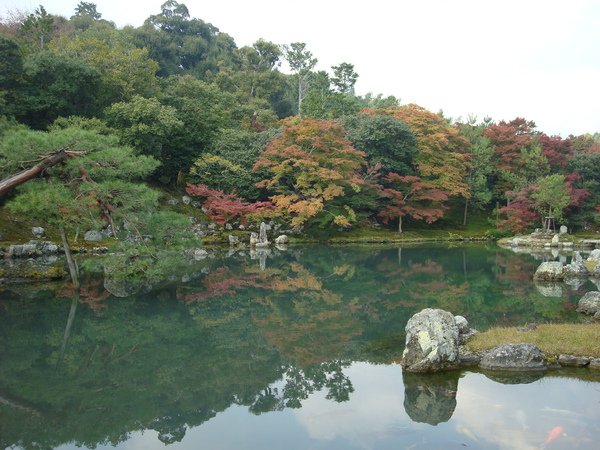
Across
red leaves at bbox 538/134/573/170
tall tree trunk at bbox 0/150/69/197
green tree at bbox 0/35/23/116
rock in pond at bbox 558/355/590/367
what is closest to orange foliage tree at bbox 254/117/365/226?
green tree at bbox 0/35/23/116

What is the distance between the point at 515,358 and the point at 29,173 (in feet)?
32.3

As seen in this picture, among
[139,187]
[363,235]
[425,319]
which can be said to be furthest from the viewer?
[363,235]

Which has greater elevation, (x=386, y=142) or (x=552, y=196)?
(x=386, y=142)

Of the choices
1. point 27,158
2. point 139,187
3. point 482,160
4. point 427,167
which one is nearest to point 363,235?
point 427,167

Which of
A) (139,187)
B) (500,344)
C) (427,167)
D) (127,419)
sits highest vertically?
(427,167)

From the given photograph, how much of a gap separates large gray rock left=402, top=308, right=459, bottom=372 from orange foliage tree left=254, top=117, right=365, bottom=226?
20447 millimetres

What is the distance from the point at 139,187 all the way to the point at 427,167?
79.0 feet

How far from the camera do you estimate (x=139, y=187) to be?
12766 millimetres

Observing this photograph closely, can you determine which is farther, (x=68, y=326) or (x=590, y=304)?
(x=590, y=304)

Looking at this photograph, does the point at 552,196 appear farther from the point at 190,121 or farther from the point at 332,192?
the point at 190,121

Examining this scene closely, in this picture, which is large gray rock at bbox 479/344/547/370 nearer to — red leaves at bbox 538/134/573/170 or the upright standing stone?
the upright standing stone

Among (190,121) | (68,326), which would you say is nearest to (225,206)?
(190,121)

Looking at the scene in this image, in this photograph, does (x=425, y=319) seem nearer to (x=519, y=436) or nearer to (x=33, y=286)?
Answer: (x=519, y=436)

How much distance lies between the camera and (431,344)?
7.88m
